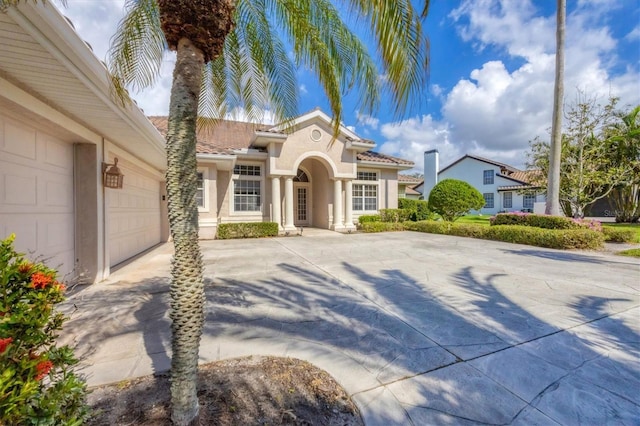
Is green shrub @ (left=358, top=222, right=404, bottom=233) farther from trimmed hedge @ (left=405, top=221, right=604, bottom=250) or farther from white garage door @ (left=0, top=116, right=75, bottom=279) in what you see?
white garage door @ (left=0, top=116, right=75, bottom=279)

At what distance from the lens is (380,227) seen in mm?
17609

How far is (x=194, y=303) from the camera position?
Answer: 2.22 m

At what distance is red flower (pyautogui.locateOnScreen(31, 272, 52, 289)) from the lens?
1.86 m

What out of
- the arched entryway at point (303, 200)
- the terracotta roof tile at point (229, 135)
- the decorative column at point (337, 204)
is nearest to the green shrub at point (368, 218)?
the decorative column at point (337, 204)

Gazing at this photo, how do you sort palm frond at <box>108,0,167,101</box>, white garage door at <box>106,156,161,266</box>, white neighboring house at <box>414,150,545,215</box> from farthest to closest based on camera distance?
white neighboring house at <box>414,150,545,215</box>
white garage door at <box>106,156,161,266</box>
palm frond at <box>108,0,167,101</box>

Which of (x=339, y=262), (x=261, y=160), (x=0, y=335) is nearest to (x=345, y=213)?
(x=261, y=160)

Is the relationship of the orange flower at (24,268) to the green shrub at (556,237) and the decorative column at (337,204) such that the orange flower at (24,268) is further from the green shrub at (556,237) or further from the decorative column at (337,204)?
the decorative column at (337,204)

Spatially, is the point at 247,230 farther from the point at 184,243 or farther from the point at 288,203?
the point at 184,243

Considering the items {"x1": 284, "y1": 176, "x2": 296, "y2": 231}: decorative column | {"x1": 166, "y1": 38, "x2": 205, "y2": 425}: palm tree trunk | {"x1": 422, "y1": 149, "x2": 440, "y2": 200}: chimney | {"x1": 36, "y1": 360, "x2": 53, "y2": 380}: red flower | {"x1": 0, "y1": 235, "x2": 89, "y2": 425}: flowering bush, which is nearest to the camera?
{"x1": 0, "y1": 235, "x2": 89, "y2": 425}: flowering bush

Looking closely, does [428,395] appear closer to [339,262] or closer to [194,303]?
[194,303]

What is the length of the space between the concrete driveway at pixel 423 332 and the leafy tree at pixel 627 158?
1607 centimetres

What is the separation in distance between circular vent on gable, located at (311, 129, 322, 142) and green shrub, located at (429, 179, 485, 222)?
874cm

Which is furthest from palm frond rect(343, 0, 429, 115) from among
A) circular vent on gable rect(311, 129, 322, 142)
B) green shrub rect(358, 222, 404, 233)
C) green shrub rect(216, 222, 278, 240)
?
green shrub rect(358, 222, 404, 233)

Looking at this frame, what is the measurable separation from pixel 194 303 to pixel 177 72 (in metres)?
1.94
